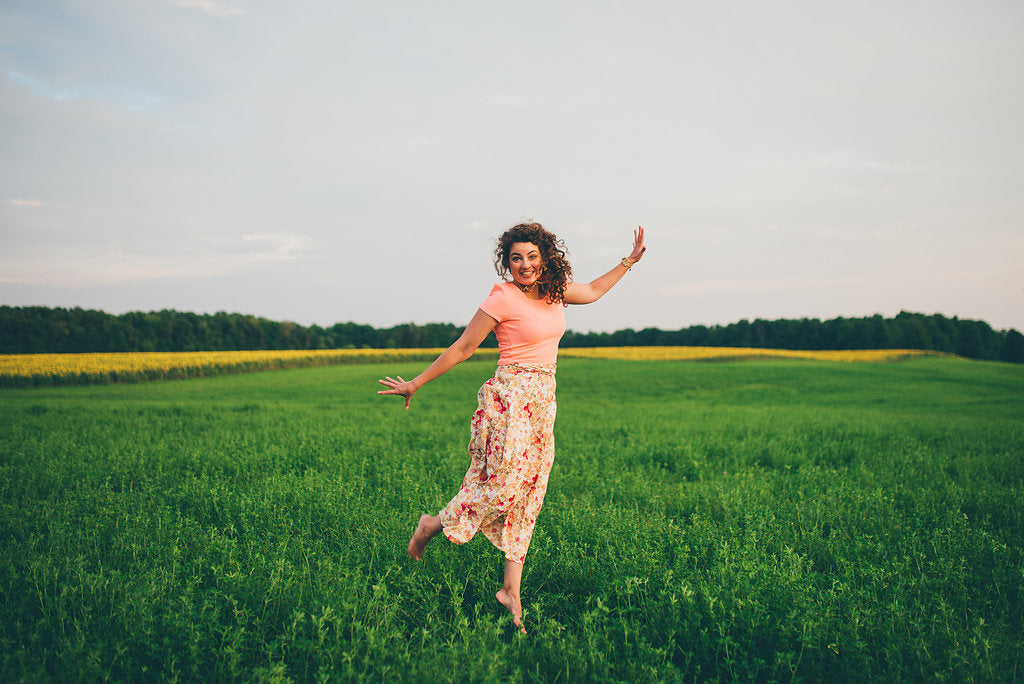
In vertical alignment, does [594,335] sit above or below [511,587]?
above

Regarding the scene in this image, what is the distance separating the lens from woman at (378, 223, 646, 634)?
3.49m

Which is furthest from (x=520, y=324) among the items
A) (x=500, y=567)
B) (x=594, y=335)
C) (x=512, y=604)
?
(x=594, y=335)

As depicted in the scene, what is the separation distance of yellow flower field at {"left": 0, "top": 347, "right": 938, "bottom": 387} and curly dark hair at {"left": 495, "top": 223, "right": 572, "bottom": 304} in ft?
104

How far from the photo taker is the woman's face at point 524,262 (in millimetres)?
3543

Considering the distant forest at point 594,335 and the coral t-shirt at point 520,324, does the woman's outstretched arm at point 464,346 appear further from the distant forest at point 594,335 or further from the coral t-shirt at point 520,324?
the distant forest at point 594,335

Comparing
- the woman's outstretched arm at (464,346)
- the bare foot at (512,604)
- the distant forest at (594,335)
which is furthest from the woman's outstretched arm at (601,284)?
the distant forest at (594,335)

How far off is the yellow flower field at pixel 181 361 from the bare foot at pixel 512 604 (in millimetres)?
31676

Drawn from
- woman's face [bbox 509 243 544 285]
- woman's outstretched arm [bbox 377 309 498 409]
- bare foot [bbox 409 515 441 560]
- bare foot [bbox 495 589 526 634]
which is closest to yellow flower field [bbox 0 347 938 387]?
bare foot [bbox 409 515 441 560]

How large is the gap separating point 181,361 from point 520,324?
3936cm

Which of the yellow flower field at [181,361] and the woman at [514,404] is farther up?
the woman at [514,404]

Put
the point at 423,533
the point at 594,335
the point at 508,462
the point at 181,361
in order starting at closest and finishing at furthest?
the point at 508,462 < the point at 423,533 < the point at 181,361 < the point at 594,335

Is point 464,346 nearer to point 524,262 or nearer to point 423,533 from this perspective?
point 524,262

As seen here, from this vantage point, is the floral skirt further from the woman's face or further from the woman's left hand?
the woman's left hand

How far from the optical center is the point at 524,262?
11.6 ft
